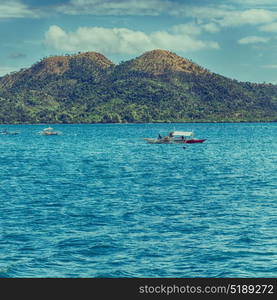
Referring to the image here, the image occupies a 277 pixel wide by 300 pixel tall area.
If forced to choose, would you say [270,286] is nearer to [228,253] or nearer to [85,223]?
[228,253]

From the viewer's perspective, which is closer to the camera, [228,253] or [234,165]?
[228,253]

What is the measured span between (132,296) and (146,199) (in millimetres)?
49225

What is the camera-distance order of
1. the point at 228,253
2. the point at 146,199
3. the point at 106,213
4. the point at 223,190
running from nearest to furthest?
the point at 228,253 < the point at 106,213 < the point at 146,199 < the point at 223,190

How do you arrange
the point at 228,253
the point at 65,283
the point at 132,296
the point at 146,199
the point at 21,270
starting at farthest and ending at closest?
the point at 146,199 → the point at 228,253 → the point at 21,270 → the point at 65,283 → the point at 132,296

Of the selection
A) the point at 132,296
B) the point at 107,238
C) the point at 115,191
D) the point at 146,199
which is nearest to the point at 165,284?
the point at 132,296

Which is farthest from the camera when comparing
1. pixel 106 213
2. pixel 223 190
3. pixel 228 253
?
pixel 223 190

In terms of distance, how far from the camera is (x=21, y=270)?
126 ft

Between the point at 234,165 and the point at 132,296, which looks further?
the point at 234,165

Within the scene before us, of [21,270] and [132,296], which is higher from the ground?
[132,296]

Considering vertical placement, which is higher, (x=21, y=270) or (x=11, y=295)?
(x=11, y=295)

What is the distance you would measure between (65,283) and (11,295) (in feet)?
8.49

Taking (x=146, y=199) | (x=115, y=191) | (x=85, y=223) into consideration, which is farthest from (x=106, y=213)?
(x=115, y=191)

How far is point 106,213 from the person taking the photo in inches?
2336

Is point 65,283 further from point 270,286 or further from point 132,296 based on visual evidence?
point 270,286
